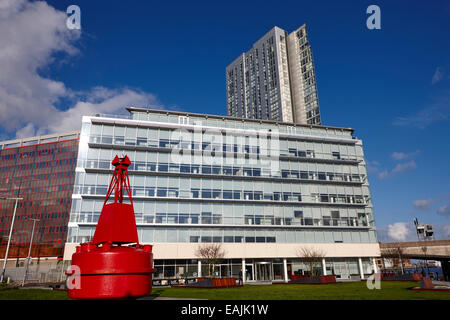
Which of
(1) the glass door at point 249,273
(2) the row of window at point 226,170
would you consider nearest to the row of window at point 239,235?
(1) the glass door at point 249,273

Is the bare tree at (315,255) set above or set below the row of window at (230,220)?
below

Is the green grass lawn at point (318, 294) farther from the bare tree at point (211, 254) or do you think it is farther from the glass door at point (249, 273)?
the glass door at point (249, 273)

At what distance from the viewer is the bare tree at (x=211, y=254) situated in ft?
139

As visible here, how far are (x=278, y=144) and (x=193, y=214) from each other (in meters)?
18.3

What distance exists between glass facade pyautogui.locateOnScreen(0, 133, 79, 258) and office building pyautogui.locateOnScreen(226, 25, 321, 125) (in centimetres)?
6156

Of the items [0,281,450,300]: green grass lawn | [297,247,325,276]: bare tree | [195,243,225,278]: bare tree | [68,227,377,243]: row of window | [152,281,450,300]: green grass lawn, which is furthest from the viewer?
[297,247,325,276]: bare tree

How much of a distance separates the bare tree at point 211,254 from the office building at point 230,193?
3.04ft

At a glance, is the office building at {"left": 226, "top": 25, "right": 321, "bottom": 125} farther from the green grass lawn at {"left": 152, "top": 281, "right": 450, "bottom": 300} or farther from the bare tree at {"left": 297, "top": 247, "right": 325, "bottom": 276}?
the green grass lawn at {"left": 152, "top": 281, "right": 450, "bottom": 300}

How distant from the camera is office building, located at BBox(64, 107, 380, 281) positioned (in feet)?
145

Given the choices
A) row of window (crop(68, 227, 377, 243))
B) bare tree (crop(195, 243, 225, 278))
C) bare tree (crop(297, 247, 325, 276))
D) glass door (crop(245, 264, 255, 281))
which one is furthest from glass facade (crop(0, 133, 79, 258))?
bare tree (crop(297, 247, 325, 276))

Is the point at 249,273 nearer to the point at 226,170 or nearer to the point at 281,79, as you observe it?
the point at 226,170

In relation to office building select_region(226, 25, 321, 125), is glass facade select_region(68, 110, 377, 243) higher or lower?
lower

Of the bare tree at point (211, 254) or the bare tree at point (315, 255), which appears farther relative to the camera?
the bare tree at point (315, 255)
